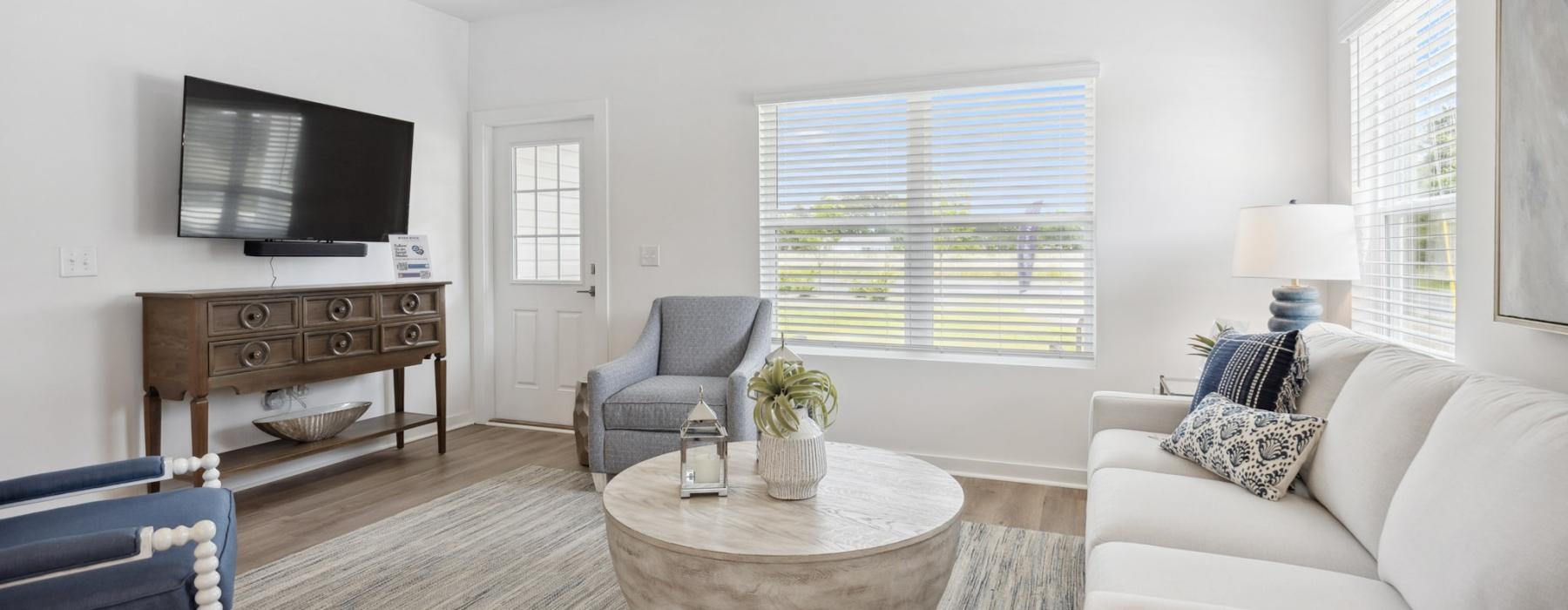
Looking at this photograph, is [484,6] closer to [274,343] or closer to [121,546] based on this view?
[274,343]

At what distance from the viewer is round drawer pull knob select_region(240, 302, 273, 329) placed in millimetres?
3061

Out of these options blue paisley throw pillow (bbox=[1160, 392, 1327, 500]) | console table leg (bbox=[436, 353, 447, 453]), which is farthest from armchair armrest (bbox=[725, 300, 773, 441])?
console table leg (bbox=[436, 353, 447, 453])

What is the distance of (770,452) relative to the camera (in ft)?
6.54

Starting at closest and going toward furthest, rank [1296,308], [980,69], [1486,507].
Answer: [1486,507]
[1296,308]
[980,69]

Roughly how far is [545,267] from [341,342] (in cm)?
137

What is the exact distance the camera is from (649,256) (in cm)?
432

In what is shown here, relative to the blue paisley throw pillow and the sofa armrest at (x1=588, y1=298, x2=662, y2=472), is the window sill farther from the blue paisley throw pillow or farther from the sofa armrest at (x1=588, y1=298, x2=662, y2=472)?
the blue paisley throw pillow

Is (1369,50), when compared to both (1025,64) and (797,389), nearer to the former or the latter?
(1025,64)

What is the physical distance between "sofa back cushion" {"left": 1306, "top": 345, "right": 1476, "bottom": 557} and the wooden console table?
3.56 meters

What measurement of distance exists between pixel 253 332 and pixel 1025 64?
344 cm

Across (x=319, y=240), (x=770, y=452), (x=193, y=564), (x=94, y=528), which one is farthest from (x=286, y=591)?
(x=319, y=240)

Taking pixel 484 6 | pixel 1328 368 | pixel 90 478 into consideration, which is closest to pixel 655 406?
pixel 90 478

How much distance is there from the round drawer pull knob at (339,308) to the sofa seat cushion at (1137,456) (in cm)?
314

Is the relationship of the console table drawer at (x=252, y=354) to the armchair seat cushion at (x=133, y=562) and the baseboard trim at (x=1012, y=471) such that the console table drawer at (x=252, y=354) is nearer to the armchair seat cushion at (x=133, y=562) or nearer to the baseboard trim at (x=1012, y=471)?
the armchair seat cushion at (x=133, y=562)
